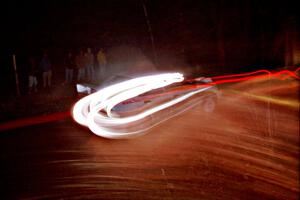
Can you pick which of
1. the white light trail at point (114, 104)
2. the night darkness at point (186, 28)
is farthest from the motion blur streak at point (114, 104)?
the night darkness at point (186, 28)

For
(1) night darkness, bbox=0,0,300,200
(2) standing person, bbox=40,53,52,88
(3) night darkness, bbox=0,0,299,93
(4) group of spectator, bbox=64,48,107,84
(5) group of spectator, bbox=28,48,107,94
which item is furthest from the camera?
(3) night darkness, bbox=0,0,299,93

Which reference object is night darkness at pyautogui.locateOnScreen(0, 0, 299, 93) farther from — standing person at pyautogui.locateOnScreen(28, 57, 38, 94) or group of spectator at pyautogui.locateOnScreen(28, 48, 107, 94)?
standing person at pyautogui.locateOnScreen(28, 57, 38, 94)

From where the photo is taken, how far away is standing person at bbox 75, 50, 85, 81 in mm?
17391

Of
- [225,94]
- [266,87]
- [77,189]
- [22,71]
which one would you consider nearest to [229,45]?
[266,87]

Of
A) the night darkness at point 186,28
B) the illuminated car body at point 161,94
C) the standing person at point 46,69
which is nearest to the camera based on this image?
the illuminated car body at point 161,94

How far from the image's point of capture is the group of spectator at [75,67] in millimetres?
15844

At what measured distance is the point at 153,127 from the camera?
25.0 feet

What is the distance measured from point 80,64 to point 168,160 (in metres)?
13.0

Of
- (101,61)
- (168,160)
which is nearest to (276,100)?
(168,160)

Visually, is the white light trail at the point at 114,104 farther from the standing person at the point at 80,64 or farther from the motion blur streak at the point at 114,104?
the standing person at the point at 80,64

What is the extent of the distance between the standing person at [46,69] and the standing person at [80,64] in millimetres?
1631

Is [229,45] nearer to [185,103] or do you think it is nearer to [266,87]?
[266,87]

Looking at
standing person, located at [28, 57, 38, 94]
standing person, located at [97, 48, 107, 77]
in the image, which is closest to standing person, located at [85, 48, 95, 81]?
standing person, located at [97, 48, 107, 77]

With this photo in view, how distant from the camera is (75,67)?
692 inches
